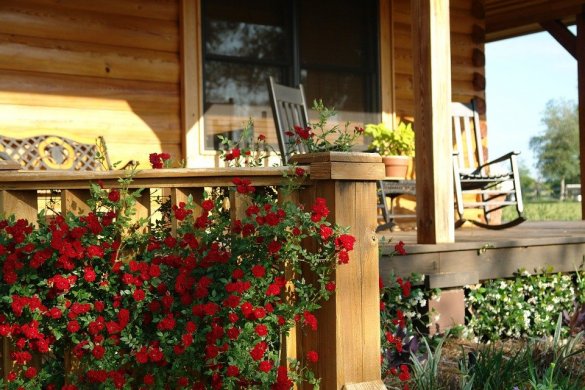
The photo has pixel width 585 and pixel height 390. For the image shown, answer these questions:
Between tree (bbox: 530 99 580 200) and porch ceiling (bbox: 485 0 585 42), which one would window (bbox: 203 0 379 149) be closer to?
porch ceiling (bbox: 485 0 585 42)

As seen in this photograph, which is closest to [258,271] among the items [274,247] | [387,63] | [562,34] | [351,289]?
[274,247]

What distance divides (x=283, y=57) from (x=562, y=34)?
11.2 ft

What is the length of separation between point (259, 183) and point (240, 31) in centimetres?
362

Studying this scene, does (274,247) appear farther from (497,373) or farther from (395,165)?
(395,165)

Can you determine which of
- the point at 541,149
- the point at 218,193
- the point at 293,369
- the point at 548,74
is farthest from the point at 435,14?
the point at 548,74

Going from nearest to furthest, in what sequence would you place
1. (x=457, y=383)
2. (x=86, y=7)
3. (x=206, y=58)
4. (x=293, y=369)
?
(x=293, y=369) < (x=457, y=383) < (x=86, y=7) < (x=206, y=58)

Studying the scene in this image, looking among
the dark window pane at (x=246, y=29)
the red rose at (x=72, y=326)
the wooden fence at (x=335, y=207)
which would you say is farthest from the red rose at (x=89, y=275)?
the dark window pane at (x=246, y=29)

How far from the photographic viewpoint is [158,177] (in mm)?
2584

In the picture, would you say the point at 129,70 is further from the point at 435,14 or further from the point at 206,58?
the point at 435,14

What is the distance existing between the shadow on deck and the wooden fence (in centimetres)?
117

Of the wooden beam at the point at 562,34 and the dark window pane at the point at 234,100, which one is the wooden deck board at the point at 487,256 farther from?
the wooden beam at the point at 562,34

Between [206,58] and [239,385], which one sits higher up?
[206,58]

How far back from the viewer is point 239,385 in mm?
2430

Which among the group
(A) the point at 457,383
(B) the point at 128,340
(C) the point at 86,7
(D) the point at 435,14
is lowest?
(A) the point at 457,383
